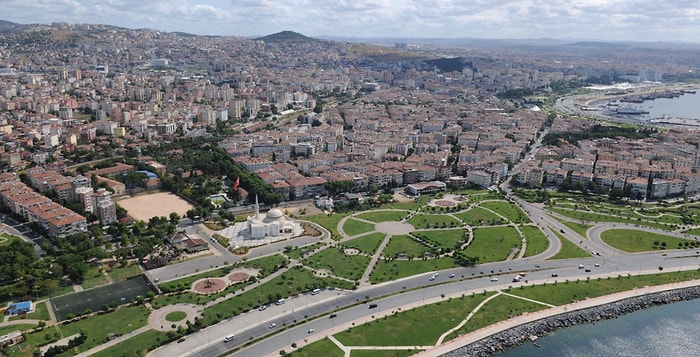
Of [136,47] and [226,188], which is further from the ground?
[136,47]

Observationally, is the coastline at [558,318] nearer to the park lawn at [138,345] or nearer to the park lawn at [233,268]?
the park lawn at [233,268]

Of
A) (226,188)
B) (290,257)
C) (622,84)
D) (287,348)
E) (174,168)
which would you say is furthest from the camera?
(622,84)

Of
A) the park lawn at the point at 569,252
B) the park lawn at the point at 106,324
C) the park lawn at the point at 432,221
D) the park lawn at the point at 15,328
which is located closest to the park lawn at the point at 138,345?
the park lawn at the point at 106,324

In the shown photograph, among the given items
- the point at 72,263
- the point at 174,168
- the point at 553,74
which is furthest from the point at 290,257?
the point at 553,74

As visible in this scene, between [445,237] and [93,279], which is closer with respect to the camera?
[93,279]

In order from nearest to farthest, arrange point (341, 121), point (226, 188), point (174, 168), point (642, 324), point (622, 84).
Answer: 1. point (642, 324)
2. point (226, 188)
3. point (174, 168)
4. point (341, 121)
5. point (622, 84)

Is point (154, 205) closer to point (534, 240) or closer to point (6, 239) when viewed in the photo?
point (6, 239)

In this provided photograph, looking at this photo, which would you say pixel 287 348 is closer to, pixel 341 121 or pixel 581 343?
pixel 581 343

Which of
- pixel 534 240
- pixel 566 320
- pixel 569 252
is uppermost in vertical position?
pixel 534 240

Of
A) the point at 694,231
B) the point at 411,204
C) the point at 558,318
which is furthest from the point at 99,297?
the point at 694,231
